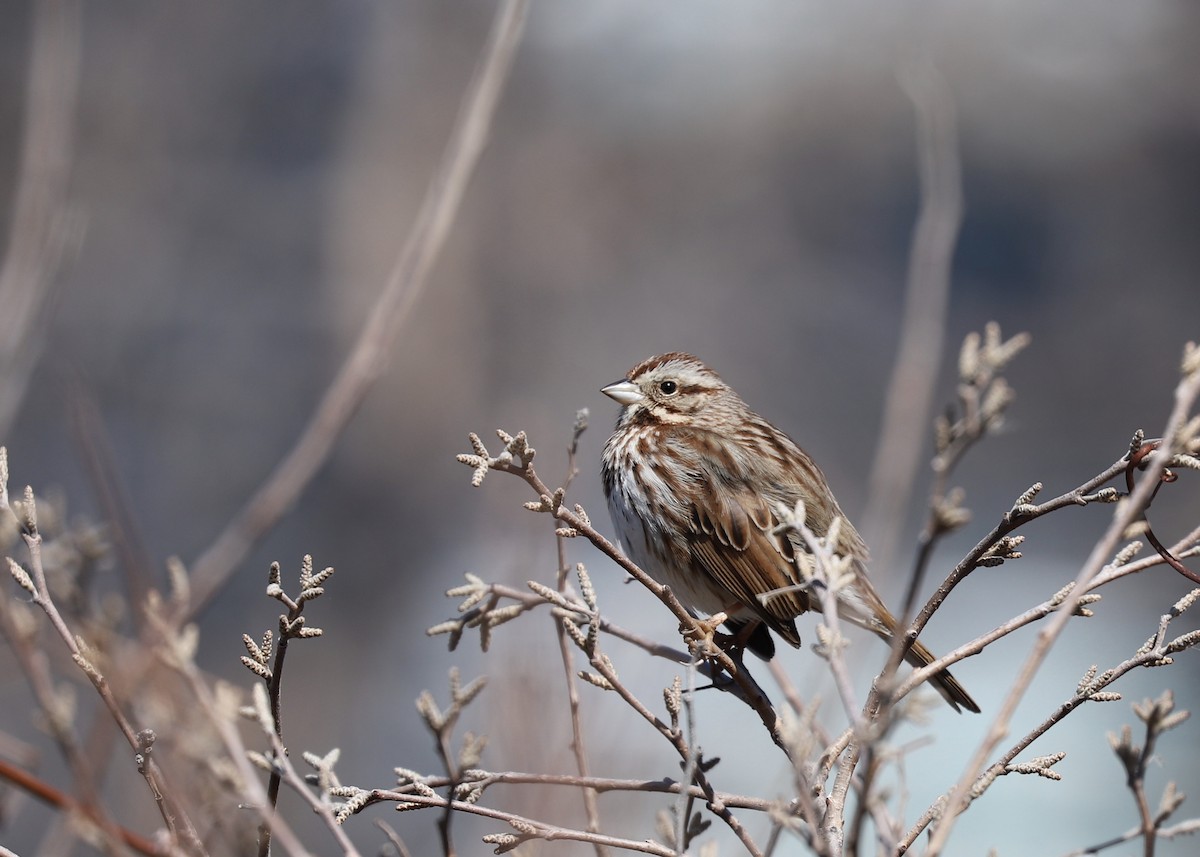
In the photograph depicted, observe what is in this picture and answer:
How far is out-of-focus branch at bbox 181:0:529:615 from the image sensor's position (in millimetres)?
1224

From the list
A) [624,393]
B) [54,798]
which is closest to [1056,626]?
Answer: [54,798]

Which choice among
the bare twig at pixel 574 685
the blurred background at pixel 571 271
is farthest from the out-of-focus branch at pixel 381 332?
the blurred background at pixel 571 271

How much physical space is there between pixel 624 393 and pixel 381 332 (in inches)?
84.4

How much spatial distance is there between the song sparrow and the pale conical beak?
0.10 ft

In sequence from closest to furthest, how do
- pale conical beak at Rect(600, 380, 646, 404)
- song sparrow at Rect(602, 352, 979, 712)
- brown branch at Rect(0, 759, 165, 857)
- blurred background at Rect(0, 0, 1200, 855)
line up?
brown branch at Rect(0, 759, 165, 857) < song sparrow at Rect(602, 352, 979, 712) < pale conical beak at Rect(600, 380, 646, 404) < blurred background at Rect(0, 0, 1200, 855)

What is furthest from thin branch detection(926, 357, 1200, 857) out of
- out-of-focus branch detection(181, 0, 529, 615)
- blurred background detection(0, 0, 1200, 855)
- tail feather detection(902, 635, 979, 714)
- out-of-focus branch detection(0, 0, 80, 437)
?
blurred background detection(0, 0, 1200, 855)

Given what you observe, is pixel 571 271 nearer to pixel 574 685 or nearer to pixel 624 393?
pixel 624 393

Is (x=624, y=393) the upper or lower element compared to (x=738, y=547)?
upper

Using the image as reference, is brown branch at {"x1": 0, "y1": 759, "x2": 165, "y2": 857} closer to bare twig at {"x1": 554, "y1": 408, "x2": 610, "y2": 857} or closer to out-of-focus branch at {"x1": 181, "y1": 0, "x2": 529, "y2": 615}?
out-of-focus branch at {"x1": 181, "y1": 0, "x2": 529, "y2": 615}

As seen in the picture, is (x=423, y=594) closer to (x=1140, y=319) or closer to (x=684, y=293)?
(x=684, y=293)

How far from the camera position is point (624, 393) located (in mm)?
3479

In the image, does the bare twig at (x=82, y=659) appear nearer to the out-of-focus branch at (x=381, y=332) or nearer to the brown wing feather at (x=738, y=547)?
the out-of-focus branch at (x=381, y=332)

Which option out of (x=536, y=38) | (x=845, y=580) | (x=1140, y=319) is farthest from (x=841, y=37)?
(x=845, y=580)

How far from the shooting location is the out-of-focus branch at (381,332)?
4.01 feet
